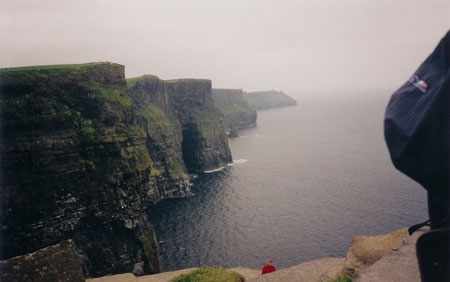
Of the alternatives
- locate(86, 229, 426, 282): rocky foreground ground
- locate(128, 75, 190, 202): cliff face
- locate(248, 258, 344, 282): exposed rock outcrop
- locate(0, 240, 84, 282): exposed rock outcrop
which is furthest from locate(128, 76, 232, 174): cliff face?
locate(248, 258, 344, 282): exposed rock outcrop

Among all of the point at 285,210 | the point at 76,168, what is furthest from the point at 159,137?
the point at 76,168

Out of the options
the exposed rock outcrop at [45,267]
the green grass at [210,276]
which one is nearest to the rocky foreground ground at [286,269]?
the exposed rock outcrop at [45,267]

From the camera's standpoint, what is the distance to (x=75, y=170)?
38938 mm

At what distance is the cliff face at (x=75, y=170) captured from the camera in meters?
35.7

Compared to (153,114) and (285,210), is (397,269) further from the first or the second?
(153,114)

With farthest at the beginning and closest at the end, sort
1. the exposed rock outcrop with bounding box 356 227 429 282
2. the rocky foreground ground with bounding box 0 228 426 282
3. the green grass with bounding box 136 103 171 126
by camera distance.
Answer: the green grass with bounding box 136 103 171 126 < the rocky foreground ground with bounding box 0 228 426 282 < the exposed rock outcrop with bounding box 356 227 429 282

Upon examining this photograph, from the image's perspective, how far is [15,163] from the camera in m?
35.8

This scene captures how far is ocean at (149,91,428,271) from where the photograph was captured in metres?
48.9

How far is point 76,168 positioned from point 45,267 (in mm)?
19941

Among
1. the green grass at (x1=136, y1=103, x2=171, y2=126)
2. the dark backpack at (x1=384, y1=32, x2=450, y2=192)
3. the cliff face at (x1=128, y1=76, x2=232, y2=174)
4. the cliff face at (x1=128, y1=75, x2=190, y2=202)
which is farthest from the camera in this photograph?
the cliff face at (x1=128, y1=76, x2=232, y2=174)

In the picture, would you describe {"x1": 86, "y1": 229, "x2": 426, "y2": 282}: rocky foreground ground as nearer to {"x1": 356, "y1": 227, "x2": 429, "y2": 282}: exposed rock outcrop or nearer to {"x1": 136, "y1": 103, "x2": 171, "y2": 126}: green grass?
{"x1": 356, "y1": 227, "x2": 429, "y2": 282}: exposed rock outcrop

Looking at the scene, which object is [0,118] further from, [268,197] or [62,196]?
[268,197]

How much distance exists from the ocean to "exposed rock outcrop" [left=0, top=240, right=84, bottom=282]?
85.5 ft

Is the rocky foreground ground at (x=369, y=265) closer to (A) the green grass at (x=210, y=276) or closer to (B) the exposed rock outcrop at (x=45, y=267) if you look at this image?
(A) the green grass at (x=210, y=276)
